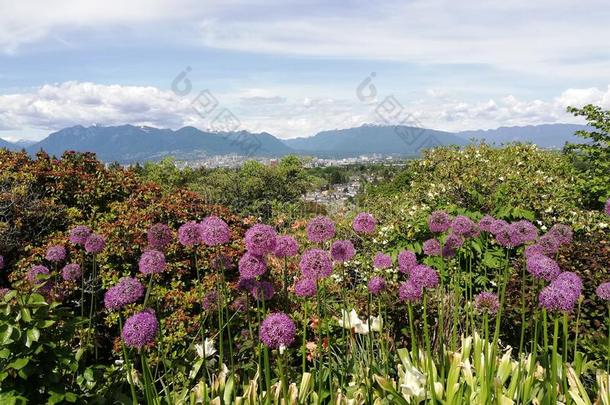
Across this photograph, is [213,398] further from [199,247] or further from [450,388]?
[199,247]

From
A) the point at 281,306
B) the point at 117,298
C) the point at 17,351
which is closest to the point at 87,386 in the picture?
the point at 17,351

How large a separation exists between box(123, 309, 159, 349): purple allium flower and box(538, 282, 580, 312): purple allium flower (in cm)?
185

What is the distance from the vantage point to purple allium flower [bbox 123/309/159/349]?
2.08 meters

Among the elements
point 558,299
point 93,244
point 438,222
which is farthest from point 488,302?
point 93,244

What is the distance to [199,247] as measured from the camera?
4574 millimetres

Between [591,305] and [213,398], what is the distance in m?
3.55

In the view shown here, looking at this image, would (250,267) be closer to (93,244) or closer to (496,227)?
(93,244)

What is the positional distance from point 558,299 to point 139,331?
195 centimetres

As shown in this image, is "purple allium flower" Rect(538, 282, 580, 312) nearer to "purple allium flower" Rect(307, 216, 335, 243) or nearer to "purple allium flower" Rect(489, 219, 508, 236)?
"purple allium flower" Rect(489, 219, 508, 236)

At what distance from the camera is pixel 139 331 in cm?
211

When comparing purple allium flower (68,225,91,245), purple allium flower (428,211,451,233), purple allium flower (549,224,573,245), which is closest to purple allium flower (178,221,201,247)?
purple allium flower (68,225,91,245)

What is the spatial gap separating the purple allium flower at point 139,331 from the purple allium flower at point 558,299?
72.8 inches

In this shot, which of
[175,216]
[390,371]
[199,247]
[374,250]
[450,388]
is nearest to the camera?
[450,388]

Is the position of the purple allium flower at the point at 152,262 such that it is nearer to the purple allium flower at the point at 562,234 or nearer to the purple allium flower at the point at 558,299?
the purple allium flower at the point at 558,299
